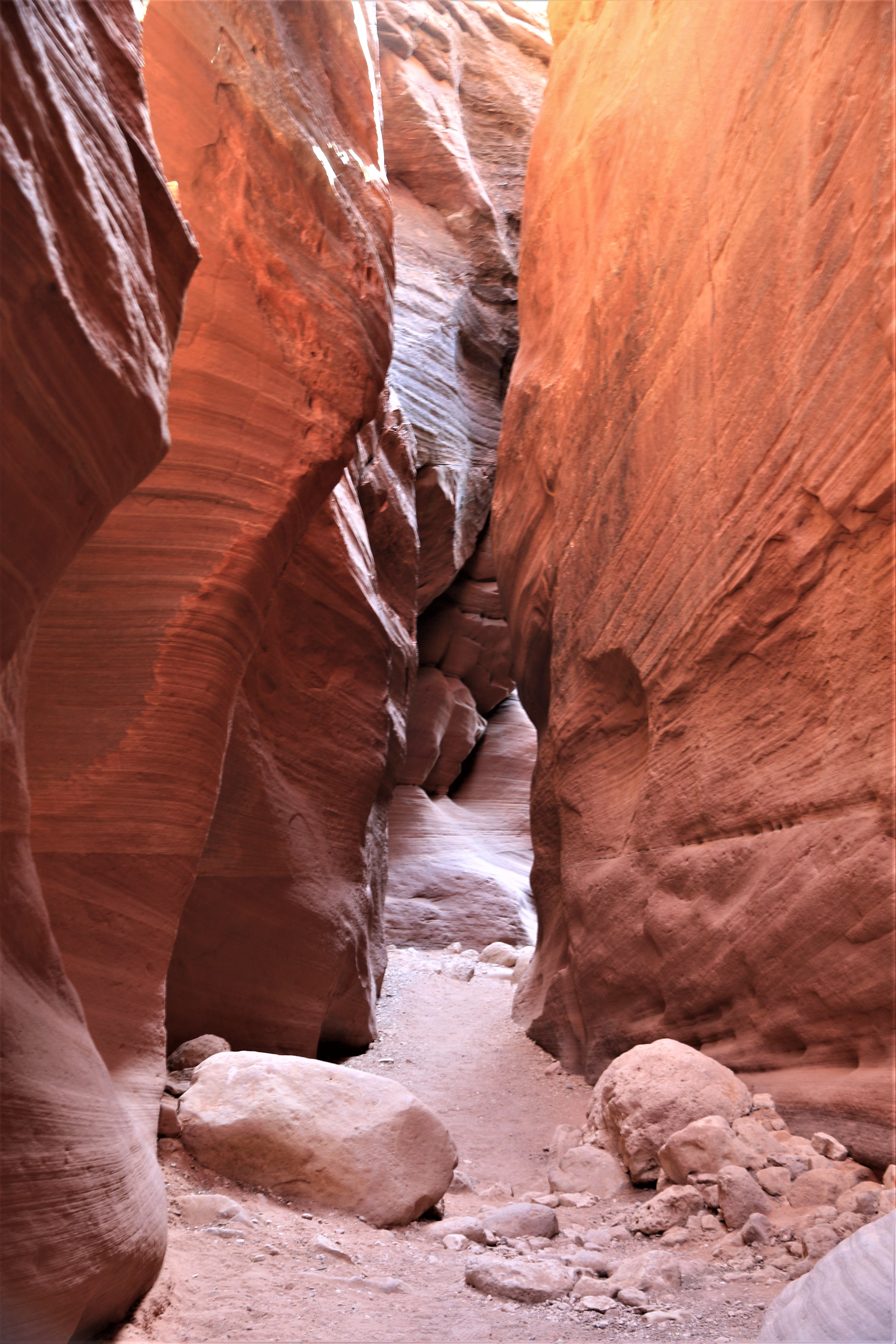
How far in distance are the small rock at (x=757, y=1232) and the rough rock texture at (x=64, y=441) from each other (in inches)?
87.4

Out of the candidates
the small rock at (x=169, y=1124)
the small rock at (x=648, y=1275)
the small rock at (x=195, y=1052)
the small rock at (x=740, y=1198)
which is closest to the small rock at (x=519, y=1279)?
the small rock at (x=648, y=1275)

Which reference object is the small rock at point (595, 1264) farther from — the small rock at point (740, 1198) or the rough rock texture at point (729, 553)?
the rough rock texture at point (729, 553)

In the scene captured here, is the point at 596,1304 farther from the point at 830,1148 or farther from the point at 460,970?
the point at 460,970

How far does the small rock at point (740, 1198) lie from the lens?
3939 millimetres

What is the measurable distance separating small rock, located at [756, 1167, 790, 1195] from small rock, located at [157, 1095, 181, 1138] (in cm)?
251

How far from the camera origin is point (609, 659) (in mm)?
7406

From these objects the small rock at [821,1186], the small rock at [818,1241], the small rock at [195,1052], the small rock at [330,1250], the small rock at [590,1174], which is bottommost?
the small rock at [195,1052]

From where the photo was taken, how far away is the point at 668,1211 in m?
4.12

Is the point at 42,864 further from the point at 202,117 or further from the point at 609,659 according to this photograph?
the point at 609,659

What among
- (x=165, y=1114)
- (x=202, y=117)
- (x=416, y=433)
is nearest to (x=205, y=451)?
(x=202, y=117)

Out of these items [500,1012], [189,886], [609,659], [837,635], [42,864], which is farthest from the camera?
[500,1012]

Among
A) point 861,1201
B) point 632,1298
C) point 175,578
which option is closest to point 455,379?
point 175,578

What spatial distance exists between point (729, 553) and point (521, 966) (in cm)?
737

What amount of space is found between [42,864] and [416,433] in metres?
12.4
